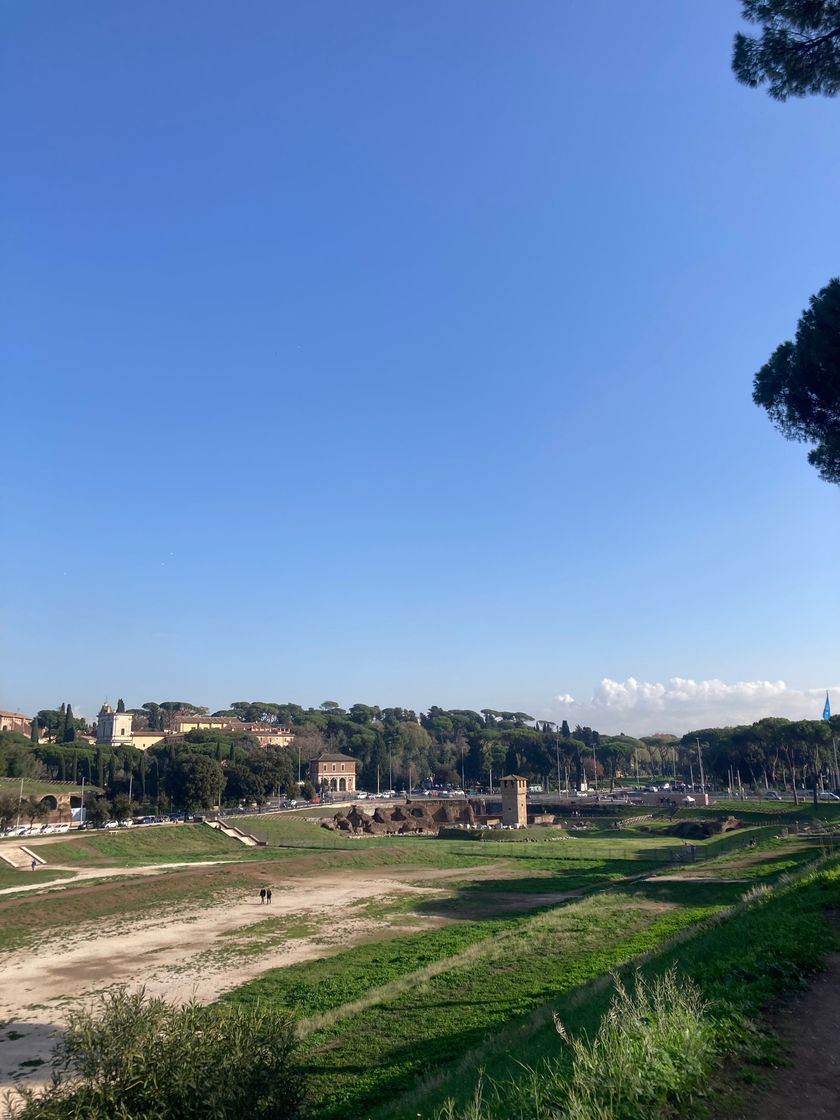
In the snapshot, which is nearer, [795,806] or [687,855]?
[687,855]

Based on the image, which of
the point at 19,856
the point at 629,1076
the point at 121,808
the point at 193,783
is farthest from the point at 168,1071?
the point at 193,783

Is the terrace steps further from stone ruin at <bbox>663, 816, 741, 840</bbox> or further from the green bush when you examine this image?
stone ruin at <bbox>663, 816, 741, 840</bbox>

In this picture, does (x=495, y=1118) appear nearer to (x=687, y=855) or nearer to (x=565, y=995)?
(x=565, y=995)

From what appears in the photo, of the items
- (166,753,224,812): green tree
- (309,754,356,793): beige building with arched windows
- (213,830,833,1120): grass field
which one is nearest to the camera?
(213,830,833,1120): grass field

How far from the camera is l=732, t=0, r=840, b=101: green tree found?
18266mm

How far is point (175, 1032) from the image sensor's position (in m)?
11.3

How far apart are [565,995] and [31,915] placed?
110ft

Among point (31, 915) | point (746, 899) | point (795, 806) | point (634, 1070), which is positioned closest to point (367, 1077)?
point (634, 1070)

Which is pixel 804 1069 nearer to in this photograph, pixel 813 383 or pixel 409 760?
pixel 813 383

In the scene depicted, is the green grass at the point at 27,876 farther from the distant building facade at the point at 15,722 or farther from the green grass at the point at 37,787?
the distant building facade at the point at 15,722

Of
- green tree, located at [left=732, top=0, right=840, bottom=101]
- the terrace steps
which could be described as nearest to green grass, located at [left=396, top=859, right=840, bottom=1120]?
green tree, located at [left=732, top=0, right=840, bottom=101]

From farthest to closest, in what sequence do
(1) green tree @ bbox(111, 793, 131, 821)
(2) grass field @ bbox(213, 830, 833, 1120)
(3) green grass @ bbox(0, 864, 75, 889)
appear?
1. (1) green tree @ bbox(111, 793, 131, 821)
2. (3) green grass @ bbox(0, 864, 75, 889)
3. (2) grass field @ bbox(213, 830, 833, 1120)

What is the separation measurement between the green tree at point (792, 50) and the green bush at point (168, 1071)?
2424 centimetres

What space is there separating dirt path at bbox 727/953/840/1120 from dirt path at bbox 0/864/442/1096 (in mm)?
15694
